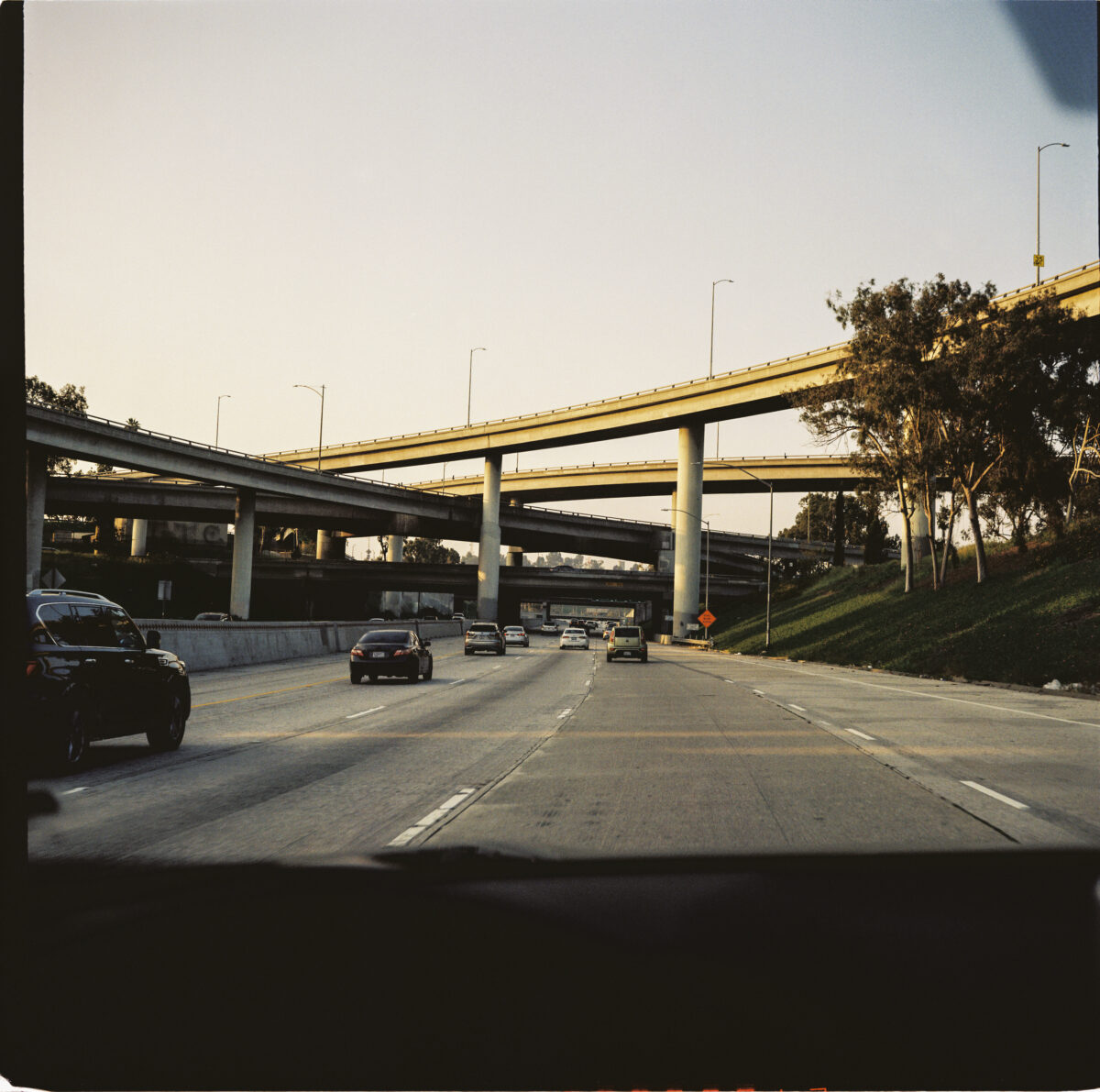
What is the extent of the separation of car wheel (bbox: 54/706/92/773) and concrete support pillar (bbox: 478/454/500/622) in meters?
94.0

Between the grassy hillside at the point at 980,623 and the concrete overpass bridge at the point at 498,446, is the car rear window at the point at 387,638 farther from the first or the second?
the concrete overpass bridge at the point at 498,446

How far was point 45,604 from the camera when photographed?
26.0 feet

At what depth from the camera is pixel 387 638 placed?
32625mm

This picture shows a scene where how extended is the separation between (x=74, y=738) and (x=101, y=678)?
701 mm

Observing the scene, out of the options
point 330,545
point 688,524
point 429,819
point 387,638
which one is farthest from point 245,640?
point 330,545

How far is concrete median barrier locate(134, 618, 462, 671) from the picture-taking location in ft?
118

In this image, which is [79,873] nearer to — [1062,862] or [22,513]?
[22,513]

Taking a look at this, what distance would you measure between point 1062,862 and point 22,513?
2.86 m

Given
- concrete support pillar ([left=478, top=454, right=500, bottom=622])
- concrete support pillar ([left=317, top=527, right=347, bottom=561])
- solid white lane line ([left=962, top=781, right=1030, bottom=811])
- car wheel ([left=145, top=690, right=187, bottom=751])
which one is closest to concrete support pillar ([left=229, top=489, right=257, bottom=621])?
concrete support pillar ([left=478, top=454, right=500, bottom=622])

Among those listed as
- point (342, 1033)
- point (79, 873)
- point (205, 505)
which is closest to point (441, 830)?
point (79, 873)

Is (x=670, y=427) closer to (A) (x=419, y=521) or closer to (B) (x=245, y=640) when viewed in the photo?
(A) (x=419, y=521)

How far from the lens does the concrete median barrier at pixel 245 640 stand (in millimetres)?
35969

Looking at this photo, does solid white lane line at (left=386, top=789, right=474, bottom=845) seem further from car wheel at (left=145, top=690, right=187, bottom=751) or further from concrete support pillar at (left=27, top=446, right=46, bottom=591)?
concrete support pillar at (left=27, top=446, right=46, bottom=591)

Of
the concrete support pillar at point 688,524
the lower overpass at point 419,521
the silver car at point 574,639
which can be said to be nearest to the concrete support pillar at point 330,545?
the lower overpass at point 419,521
